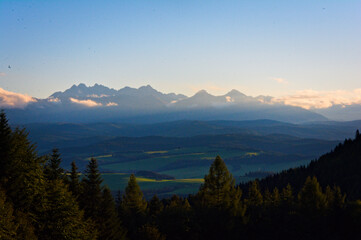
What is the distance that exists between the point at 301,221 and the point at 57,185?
57.6 m

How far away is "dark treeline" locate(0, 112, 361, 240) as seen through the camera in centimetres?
4675

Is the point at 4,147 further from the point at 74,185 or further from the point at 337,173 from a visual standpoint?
the point at 337,173

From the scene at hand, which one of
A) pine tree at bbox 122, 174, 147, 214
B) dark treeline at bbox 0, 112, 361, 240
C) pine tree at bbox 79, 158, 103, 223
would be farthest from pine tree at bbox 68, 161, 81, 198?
pine tree at bbox 122, 174, 147, 214

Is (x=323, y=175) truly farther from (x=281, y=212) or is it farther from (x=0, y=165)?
(x=0, y=165)

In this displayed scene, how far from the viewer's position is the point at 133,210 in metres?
93.4

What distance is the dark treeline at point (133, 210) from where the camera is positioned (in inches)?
1841

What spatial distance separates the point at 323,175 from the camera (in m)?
172

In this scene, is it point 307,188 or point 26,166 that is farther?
point 307,188

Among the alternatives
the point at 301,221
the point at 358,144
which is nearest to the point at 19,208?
the point at 301,221

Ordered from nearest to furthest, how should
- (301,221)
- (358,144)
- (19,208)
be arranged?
(19,208) → (301,221) → (358,144)

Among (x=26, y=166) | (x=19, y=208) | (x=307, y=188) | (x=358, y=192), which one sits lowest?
(x=358, y=192)

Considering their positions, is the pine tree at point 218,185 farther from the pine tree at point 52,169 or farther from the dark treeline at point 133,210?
the pine tree at point 52,169

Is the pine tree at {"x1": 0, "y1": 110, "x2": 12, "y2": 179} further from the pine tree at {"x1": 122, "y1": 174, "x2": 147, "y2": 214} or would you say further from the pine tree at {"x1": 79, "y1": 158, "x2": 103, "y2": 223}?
the pine tree at {"x1": 122, "y1": 174, "x2": 147, "y2": 214}

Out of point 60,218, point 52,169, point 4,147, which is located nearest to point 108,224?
point 52,169
